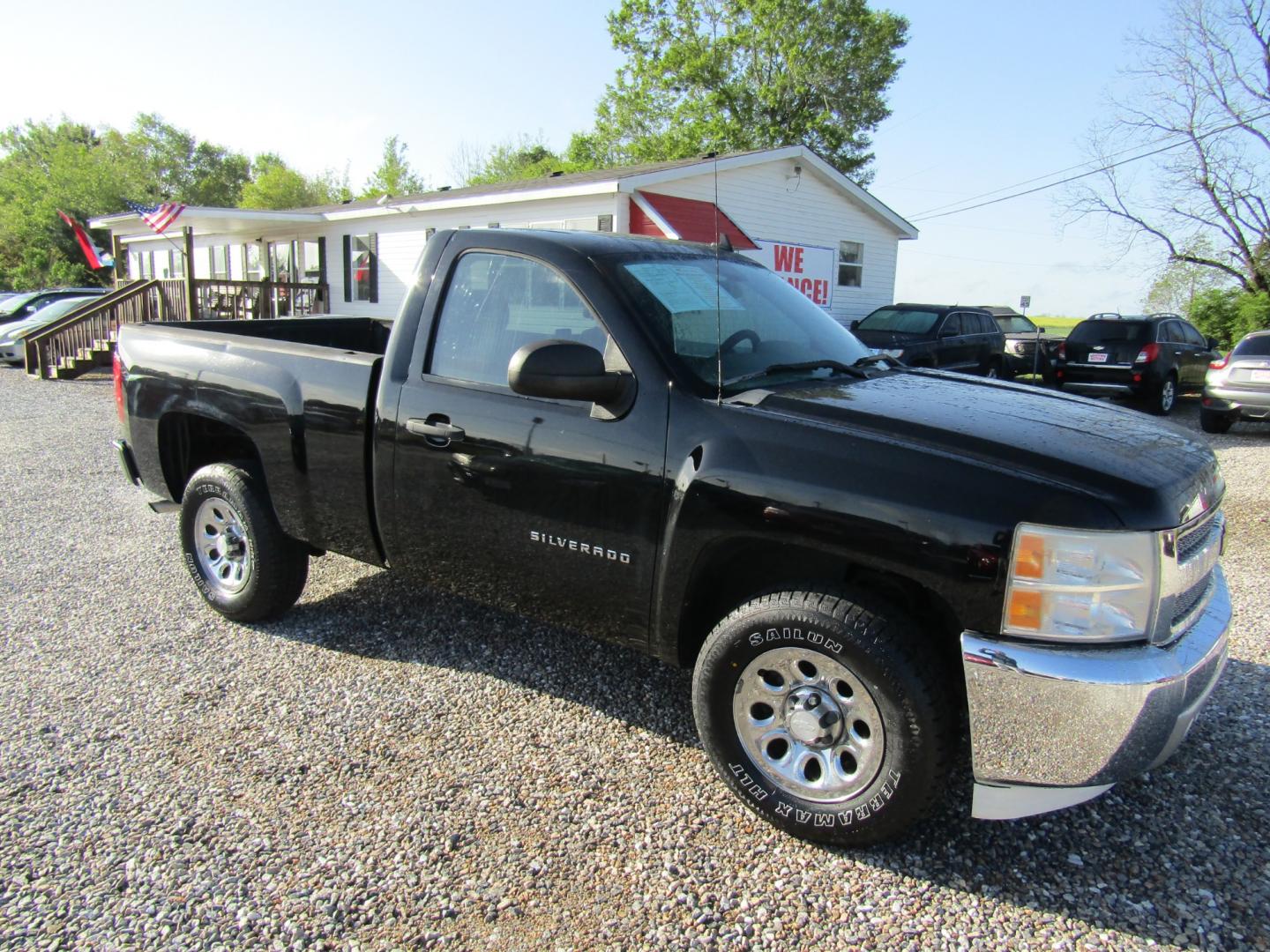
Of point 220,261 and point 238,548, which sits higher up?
point 220,261

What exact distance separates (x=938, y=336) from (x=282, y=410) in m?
13.0

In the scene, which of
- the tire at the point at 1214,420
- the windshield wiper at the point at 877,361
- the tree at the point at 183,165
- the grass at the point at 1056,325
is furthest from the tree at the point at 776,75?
the tree at the point at 183,165

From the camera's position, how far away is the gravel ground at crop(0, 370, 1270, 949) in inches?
92.4

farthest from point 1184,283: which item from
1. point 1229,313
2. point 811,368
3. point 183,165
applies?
point 183,165

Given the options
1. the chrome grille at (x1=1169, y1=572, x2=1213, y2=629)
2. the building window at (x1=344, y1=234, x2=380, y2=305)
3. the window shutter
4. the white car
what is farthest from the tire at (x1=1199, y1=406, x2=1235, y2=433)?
the white car

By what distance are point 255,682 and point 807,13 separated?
126 ft

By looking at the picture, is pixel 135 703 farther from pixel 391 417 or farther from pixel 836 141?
pixel 836 141

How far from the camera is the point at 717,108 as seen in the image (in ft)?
119

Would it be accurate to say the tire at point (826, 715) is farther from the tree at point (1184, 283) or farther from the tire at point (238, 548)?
the tree at point (1184, 283)

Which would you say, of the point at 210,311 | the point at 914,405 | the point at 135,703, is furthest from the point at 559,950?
the point at 210,311

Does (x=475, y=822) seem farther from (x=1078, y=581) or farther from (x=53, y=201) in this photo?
(x=53, y=201)

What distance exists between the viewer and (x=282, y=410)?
3.82 m

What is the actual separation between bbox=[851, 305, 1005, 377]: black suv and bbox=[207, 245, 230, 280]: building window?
21.1 meters

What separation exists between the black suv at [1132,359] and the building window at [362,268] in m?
15.1
